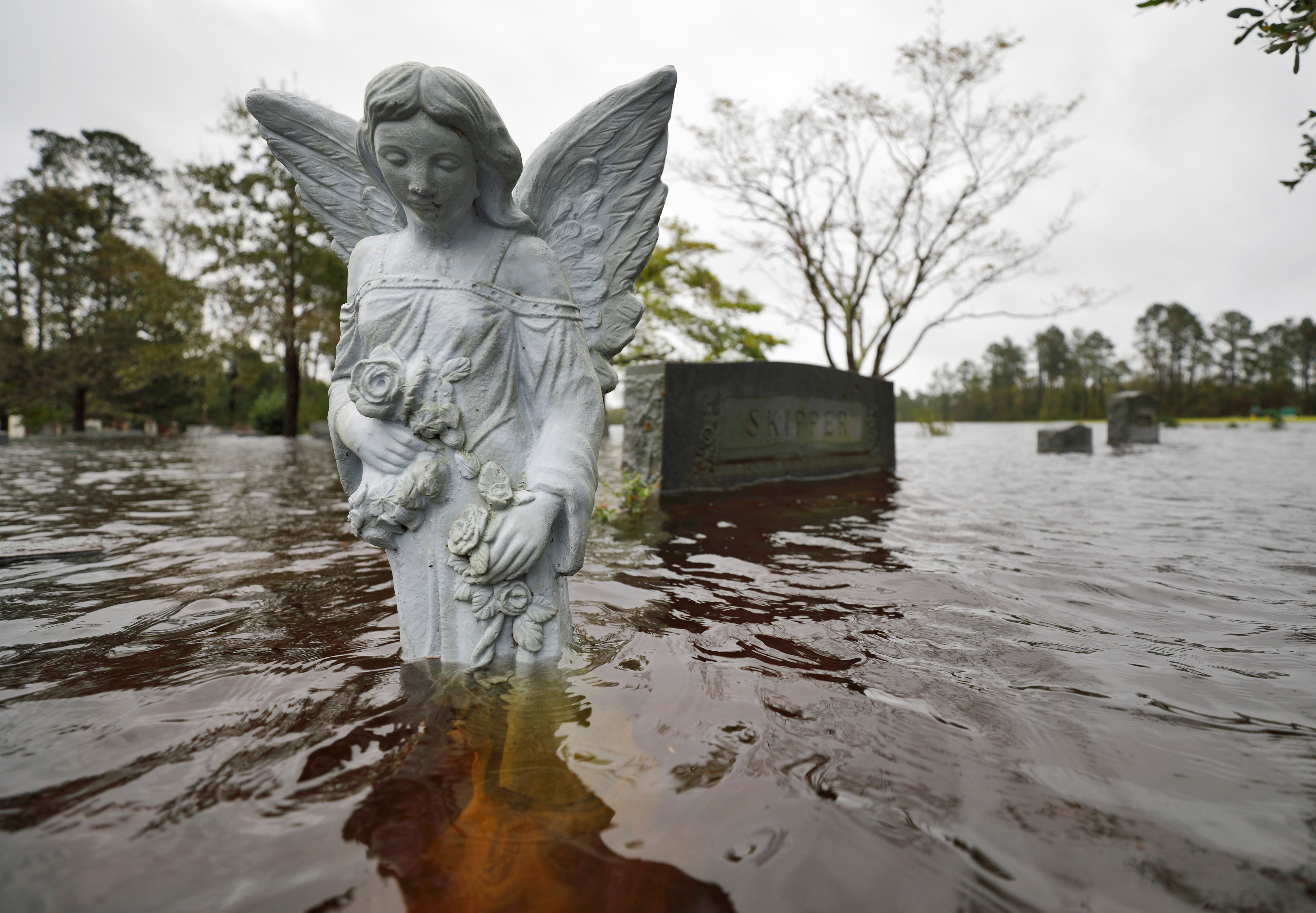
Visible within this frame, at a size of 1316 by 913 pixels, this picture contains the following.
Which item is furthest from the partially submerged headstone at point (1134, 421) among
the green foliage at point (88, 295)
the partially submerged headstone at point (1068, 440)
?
the green foliage at point (88, 295)

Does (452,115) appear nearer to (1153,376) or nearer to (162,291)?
(162,291)

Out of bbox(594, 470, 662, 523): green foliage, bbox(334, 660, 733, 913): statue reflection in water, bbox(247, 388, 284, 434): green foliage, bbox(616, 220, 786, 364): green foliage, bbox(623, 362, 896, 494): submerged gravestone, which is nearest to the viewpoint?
bbox(334, 660, 733, 913): statue reflection in water

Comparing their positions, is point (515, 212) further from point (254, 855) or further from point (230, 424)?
point (230, 424)

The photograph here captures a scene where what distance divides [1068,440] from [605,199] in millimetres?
14773

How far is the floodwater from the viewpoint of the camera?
106 cm

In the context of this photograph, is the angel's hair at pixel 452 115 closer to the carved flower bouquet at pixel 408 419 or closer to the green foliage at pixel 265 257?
the carved flower bouquet at pixel 408 419

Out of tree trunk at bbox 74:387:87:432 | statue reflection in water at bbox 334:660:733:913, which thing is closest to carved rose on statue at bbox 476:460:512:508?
statue reflection in water at bbox 334:660:733:913

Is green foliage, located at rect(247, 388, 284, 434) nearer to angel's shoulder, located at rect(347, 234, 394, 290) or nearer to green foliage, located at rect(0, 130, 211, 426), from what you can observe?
green foliage, located at rect(0, 130, 211, 426)

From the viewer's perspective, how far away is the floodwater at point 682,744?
106cm

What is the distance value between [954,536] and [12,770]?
4390 mm

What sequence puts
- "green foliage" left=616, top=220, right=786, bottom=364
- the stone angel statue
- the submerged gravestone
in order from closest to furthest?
the stone angel statue, the submerged gravestone, "green foliage" left=616, top=220, right=786, bottom=364

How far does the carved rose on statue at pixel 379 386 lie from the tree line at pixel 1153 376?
2519 centimetres

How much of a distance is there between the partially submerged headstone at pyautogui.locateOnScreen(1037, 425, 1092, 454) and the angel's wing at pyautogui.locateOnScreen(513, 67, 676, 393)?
14.2m

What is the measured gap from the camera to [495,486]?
161 cm
